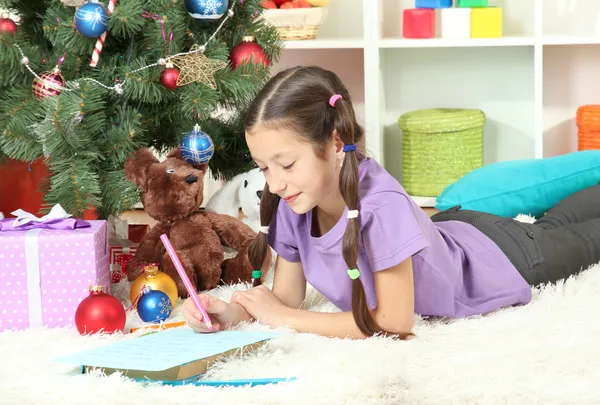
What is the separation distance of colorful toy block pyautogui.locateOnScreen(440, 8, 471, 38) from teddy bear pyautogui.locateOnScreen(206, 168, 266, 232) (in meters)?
0.87

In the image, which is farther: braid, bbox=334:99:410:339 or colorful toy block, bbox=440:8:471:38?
colorful toy block, bbox=440:8:471:38

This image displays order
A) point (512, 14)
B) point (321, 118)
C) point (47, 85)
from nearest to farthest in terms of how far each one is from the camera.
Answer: point (321, 118) → point (47, 85) → point (512, 14)

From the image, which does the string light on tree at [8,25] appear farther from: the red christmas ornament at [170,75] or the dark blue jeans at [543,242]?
the dark blue jeans at [543,242]

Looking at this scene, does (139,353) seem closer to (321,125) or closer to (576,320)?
(321,125)

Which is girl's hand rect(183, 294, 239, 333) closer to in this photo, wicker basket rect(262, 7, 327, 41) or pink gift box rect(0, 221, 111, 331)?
pink gift box rect(0, 221, 111, 331)

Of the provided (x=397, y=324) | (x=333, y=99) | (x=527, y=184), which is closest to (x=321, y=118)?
(x=333, y=99)

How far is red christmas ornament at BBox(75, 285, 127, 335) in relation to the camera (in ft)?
4.39

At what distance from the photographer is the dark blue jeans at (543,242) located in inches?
58.8

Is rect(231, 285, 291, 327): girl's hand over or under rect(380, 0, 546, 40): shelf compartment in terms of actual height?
under

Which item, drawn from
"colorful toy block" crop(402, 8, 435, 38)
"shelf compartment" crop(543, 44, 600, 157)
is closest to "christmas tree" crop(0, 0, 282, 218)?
"colorful toy block" crop(402, 8, 435, 38)

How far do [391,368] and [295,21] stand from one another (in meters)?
1.57

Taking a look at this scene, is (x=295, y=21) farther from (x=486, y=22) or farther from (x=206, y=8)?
(x=206, y=8)

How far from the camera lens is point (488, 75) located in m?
2.73

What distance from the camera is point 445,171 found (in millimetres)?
2529
